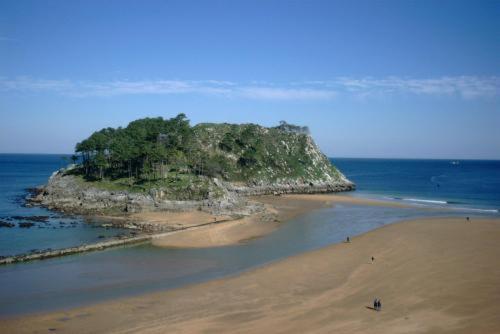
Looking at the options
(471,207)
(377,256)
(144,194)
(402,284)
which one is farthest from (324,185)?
(402,284)

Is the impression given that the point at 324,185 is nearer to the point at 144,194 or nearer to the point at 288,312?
the point at 144,194

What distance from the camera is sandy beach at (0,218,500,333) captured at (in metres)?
28.8

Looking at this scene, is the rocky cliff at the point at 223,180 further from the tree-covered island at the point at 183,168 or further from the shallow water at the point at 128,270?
the shallow water at the point at 128,270

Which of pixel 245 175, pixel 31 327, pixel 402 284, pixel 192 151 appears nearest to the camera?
pixel 31 327

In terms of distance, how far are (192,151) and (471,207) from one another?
220 feet

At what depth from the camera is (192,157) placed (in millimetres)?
101500

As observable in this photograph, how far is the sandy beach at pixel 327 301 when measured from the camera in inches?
1132

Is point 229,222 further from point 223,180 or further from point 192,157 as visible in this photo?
point 223,180

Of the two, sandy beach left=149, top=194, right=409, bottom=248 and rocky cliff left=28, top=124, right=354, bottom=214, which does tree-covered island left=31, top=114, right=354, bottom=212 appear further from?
sandy beach left=149, top=194, right=409, bottom=248

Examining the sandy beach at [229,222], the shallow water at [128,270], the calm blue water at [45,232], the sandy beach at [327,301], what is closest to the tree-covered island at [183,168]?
the sandy beach at [229,222]

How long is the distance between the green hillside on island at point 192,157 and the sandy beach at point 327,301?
40481 mm

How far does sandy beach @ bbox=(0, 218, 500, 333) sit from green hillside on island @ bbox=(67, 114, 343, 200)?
4048cm

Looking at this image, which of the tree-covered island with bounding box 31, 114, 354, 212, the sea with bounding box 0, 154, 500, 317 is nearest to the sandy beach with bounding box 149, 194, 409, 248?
the sea with bounding box 0, 154, 500, 317

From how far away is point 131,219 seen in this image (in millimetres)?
68688
